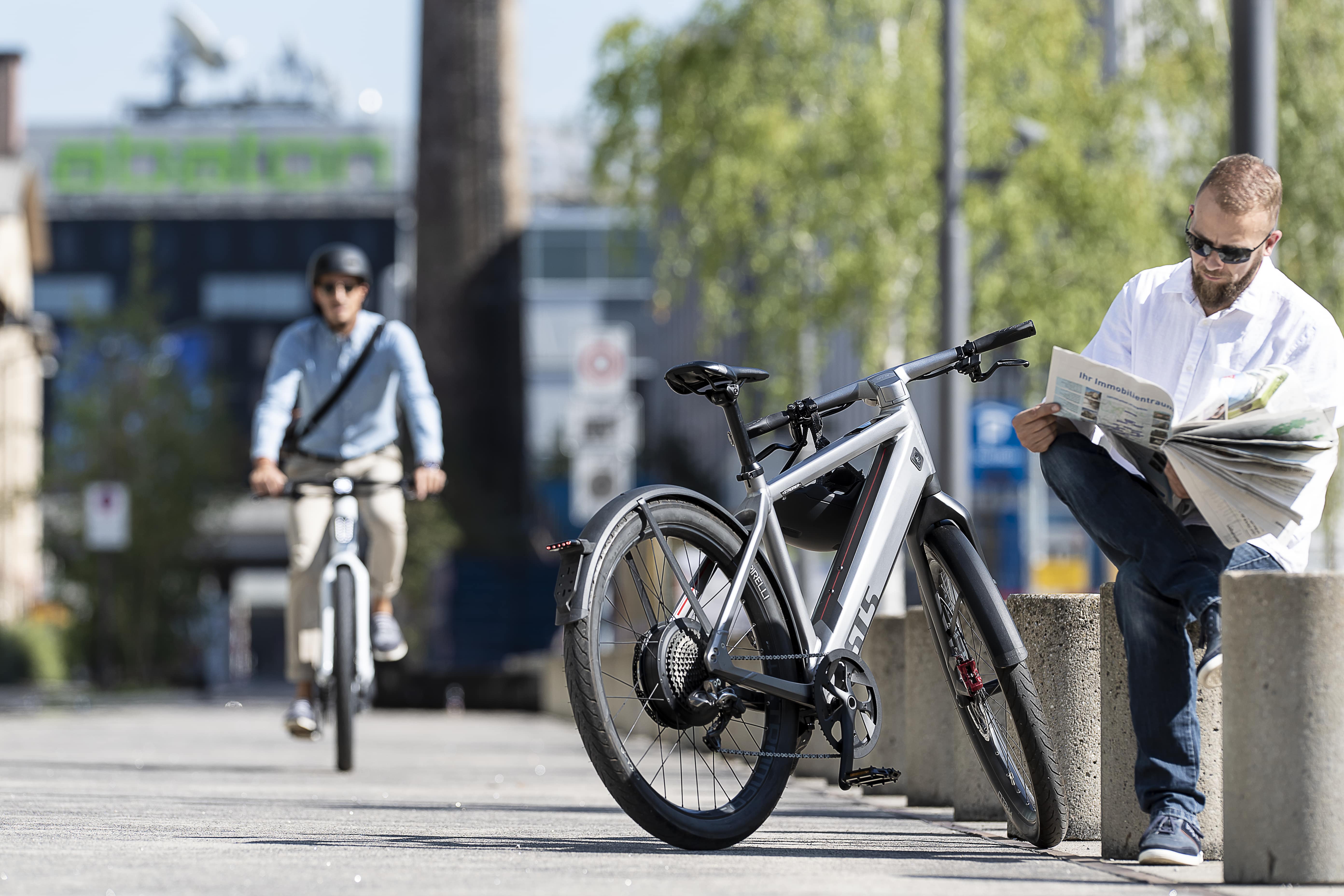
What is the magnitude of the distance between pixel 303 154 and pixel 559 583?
10165cm

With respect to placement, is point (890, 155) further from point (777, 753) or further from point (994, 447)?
point (777, 753)

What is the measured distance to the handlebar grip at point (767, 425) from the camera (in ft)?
16.9

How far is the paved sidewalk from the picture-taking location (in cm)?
445

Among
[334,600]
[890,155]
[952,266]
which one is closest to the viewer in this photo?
[334,600]

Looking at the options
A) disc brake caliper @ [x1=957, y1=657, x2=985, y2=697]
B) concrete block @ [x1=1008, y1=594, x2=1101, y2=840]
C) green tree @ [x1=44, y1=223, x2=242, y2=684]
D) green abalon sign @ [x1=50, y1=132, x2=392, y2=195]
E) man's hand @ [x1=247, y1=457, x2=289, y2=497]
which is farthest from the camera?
green abalon sign @ [x1=50, y1=132, x2=392, y2=195]

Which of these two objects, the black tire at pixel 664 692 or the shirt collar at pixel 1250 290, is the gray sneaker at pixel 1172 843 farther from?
the shirt collar at pixel 1250 290

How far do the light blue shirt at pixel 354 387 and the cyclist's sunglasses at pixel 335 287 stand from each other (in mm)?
114

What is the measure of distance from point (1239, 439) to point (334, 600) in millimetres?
4479

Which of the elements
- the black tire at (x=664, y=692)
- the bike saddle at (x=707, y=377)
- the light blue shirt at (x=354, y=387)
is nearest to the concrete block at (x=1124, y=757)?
the black tire at (x=664, y=692)

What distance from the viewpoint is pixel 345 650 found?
8320mm

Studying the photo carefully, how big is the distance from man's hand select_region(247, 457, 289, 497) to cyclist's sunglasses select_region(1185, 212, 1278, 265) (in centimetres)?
423

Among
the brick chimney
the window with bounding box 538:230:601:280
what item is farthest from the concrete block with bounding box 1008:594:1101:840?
the window with bounding box 538:230:601:280

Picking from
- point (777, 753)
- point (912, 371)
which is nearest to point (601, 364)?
point (912, 371)

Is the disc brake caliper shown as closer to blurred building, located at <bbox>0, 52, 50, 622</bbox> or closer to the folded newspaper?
the folded newspaper
